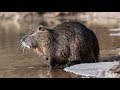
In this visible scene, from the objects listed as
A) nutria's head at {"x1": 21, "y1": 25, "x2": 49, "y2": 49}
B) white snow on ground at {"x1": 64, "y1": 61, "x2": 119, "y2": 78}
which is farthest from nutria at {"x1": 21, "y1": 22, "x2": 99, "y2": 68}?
white snow on ground at {"x1": 64, "y1": 61, "x2": 119, "y2": 78}

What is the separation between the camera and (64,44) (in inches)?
285

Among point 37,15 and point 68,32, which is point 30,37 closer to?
point 68,32

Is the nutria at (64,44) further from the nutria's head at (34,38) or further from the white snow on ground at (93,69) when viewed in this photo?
the white snow on ground at (93,69)

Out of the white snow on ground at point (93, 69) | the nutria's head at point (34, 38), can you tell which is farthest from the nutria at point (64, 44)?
the white snow on ground at point (93, 69)

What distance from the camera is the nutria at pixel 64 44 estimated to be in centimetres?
720

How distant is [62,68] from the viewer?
279 inches

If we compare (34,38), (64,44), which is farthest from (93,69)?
(34,38)

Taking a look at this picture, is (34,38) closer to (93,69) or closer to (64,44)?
(64,44)

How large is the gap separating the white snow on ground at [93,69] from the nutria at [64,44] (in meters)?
0.40

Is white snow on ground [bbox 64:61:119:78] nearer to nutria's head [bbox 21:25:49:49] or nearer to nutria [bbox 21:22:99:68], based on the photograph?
nutria [bbox 21:22:99:68]

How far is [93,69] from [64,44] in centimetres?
93

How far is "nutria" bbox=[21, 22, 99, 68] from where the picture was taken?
720cm
